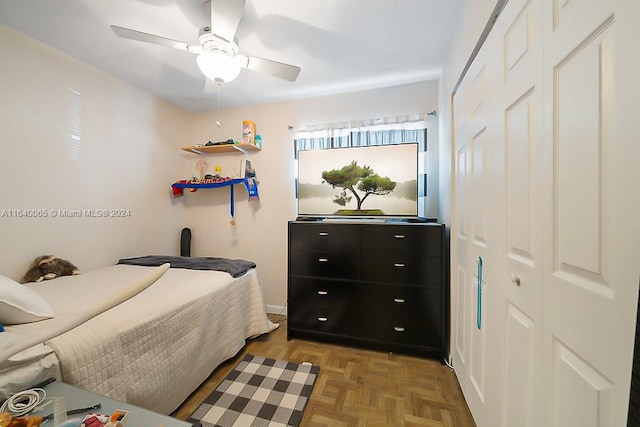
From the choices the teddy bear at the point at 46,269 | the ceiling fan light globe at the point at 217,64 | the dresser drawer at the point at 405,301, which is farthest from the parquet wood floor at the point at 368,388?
the ceiling fan light globe at the point at 217,64

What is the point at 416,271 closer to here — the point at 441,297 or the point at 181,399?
the point at 441,297

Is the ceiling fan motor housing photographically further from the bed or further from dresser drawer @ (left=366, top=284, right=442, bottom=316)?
dresser drawer @ (left=366, top=284, right=442, bottom=316)

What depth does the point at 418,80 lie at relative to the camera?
2.28 meters

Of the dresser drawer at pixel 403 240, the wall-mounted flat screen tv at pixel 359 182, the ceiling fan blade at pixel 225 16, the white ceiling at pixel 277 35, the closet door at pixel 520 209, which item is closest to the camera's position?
the closet door at pixel 520 209

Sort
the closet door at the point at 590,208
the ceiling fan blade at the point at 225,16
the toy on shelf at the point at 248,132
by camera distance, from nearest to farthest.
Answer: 1. the closet door at the point at 590,208
2. the ceiling fan blade at the point at 225,16
3. the toy on shelf at the point at 248,132

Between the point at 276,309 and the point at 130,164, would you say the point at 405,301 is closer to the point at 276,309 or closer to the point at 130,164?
the point at 276,309

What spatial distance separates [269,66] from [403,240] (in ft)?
5.40

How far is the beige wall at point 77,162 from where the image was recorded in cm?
163

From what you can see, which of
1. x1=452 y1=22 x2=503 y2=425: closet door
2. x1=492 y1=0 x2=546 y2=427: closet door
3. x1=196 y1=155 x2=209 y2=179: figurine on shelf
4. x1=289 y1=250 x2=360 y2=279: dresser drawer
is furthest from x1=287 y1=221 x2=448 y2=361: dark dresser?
x1=196 y1=155 x2=209 y2=179: figurine on shelf

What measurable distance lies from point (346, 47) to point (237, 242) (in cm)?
234

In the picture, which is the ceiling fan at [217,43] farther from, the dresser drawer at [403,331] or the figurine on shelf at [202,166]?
the dresser drawer at [403,331]

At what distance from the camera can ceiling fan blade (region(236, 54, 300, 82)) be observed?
1511mm

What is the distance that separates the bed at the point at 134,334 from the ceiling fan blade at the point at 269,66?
1.40 meters

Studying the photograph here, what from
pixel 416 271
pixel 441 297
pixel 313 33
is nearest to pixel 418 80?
pixel 313 33
